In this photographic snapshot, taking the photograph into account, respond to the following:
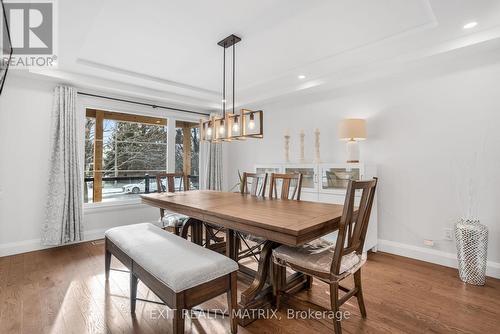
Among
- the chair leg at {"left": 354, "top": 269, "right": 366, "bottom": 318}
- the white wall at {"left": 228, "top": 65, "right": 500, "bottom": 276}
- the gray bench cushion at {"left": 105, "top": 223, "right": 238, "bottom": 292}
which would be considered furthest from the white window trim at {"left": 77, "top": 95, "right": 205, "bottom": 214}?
the chair leg at {"left": 354, "top": 269, "right": 366, "bottom": 318}

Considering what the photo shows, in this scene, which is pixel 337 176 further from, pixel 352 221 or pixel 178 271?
pixel 178 271

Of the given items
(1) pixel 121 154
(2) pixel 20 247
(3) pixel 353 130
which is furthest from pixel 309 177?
(2) pixel 20 247

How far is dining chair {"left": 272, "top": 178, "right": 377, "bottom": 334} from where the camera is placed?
5.35ft

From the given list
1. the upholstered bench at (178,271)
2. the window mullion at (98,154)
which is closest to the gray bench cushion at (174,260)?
the upholstered bench at (178,271)

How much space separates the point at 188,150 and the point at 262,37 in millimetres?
3029

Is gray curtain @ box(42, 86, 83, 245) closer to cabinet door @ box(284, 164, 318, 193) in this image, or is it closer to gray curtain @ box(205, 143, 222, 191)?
gray curtain @ box(205, 143, 222, 191)

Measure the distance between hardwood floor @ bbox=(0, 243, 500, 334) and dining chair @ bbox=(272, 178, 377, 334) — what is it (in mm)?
246

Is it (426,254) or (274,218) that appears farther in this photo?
(426,254)

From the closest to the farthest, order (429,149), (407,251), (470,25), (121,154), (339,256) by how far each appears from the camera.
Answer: (339,256), (470,25), (429,149), (407,251), (121,154)

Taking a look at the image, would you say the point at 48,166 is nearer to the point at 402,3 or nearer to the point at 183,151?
the point at 183,151

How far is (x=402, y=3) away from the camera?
201 cm

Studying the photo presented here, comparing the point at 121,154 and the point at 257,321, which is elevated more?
the point at 121,154

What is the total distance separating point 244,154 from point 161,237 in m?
3.28

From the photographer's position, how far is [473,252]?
2.42 metres
